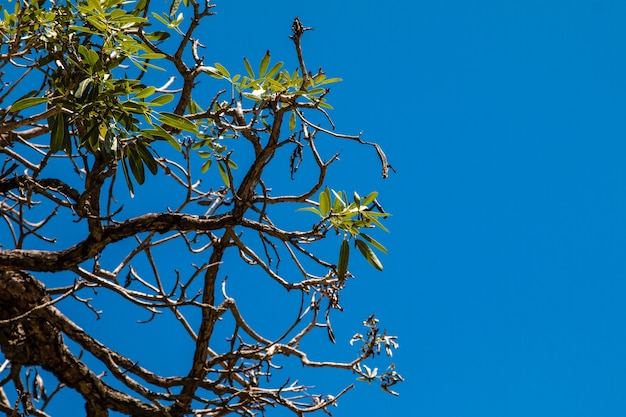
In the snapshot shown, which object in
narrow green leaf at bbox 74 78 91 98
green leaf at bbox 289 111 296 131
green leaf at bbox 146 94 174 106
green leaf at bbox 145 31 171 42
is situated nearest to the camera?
narrow green leaf at bbox 74 78 91 98

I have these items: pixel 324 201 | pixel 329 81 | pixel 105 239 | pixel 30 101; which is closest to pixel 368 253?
pixel 324 201

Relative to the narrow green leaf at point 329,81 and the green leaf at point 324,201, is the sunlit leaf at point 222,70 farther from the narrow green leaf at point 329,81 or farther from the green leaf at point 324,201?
the green leaf at point 324,201

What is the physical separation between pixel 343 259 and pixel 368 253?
59mm

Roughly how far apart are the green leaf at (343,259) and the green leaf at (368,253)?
26mm

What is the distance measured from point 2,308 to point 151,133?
843 mm

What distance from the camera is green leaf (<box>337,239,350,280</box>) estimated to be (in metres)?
2.03

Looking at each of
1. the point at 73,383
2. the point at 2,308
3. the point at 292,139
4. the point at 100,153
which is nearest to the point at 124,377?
the point at 73,383

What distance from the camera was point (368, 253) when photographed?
6.70ft

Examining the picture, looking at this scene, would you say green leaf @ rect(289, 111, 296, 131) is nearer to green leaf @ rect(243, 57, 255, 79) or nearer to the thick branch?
green leaf @ rect(243, 57, 255, 79)

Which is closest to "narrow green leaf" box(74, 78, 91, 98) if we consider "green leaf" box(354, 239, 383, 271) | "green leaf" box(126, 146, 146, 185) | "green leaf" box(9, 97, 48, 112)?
"green leaf" box(9, 97, 48, 112)

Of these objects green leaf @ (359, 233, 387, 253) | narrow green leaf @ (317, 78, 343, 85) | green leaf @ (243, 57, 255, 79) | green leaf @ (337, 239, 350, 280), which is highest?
green leaf @ (243, 57, 255, 79)

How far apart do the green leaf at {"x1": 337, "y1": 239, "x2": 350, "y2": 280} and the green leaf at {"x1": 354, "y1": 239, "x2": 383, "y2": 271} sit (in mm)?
26

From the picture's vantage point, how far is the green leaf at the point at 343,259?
203 centimetres

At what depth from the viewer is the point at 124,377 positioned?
2451 millimetres
